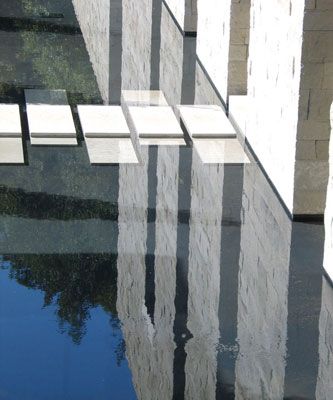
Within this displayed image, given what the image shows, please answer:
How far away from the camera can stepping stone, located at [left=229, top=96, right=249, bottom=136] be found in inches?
567

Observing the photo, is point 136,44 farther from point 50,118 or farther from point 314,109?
point 314,109

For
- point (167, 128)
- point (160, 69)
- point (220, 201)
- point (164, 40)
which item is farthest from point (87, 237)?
point (164, 40)

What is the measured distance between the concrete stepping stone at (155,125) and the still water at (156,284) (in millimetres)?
377

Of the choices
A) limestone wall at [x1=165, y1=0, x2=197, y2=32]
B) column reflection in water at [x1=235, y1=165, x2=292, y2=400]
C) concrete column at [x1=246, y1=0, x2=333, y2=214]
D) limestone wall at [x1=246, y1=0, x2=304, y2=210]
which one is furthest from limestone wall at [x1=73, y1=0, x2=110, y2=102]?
column reflection in water at [x1=235, y1=165, x2=292, y2=400]

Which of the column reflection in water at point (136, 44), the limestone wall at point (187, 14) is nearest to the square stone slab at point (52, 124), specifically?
the column reflection in water at point (136, 44)

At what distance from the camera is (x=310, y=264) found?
1056cm

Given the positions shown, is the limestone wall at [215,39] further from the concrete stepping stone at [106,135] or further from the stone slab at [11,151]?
the stone slab at [11,151]

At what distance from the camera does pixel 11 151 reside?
535 inches

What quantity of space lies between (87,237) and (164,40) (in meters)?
8.57

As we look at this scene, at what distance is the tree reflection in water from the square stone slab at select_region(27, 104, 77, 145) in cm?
356

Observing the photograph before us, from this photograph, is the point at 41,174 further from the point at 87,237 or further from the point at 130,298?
the point at 130,298

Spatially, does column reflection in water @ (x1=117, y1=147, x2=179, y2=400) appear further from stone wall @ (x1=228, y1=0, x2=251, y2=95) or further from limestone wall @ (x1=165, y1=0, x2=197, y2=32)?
limestone wall @ (x1=165, y1=0, x2=197, y2=32)

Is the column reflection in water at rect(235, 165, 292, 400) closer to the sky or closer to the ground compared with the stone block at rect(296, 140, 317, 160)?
closer to the ground

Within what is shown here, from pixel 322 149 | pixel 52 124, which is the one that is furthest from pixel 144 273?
pixel 52 124
